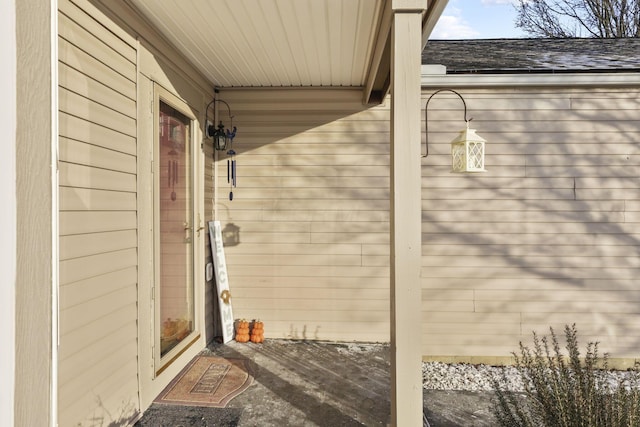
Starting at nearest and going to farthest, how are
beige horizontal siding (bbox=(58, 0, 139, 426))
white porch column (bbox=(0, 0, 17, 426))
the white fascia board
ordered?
white porch column (bbox=(0, 0, 17, 426)), beige horizontal siding (bbox=(58, 0, 139, 426)), the white fascia board

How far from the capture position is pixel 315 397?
2.95 metres

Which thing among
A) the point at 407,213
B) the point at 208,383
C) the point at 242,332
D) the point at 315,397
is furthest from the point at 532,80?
the point at 208,383

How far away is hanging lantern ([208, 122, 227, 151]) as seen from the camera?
387 cm

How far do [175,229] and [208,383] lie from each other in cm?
122

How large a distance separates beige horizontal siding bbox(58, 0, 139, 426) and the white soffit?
433 mm

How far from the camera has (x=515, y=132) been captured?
3725 mm

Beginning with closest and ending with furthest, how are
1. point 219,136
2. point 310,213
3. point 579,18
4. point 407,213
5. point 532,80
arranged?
point 407,213 < point 532,80 < point 219,136 < point 310,213 < point 579,18

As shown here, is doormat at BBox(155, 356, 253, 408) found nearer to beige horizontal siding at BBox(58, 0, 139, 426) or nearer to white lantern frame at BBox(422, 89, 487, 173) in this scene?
beige horizontal siding at BBox(58, 0, 139, 426)

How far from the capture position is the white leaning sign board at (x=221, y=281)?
3.90 m

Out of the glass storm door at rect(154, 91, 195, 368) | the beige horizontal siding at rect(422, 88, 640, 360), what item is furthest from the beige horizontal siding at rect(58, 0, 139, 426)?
the beige horizontal siding at rect(422, 88, 640, 360)

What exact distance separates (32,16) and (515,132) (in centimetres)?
378

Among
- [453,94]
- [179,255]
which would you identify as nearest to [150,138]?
[179,255]

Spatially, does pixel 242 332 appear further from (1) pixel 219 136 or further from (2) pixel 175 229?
(1) pixel 219 136

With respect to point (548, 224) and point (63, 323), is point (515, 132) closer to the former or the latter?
point (548, 224)
